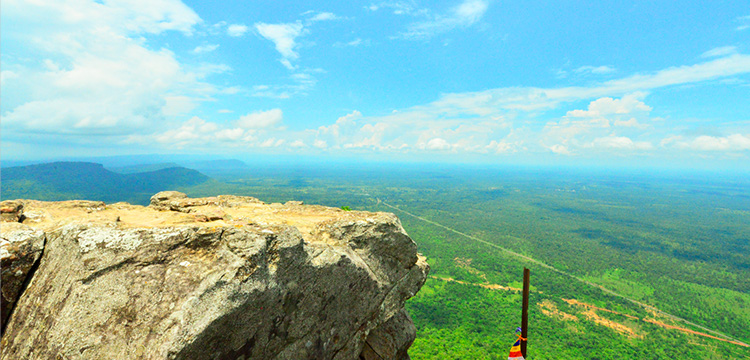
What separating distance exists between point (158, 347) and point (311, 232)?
5.99 m

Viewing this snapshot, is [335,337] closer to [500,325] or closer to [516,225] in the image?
[500,325]

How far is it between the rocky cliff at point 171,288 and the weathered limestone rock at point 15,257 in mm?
22

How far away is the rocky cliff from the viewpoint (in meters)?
6.70

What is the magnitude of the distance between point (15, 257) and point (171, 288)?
14.5ft

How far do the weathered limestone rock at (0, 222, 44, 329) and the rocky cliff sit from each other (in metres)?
0.02

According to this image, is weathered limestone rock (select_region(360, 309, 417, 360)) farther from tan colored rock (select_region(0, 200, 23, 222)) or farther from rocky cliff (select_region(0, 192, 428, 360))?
tan colored rock (select_region(0, 200, 23, 222))

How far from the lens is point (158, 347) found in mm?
6492

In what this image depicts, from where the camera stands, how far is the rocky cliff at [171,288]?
22.0 feet

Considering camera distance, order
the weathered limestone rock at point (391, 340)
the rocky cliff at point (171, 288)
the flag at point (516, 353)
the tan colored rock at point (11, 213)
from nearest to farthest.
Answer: the rocky cliff at point (171, 288)
the tan colored rock at point (11, 213)
the flag at point (516, 353)
the weathered limestone rock at point (391, 340)

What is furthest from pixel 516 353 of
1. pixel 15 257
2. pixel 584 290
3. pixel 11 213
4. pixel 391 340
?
pixel 584 290

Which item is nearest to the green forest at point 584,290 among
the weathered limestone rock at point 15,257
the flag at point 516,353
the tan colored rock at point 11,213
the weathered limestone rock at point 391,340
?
the weathered limestone rock at point 391,340

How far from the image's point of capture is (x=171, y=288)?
7.30 meters

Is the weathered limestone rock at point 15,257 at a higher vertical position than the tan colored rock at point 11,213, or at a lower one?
lower

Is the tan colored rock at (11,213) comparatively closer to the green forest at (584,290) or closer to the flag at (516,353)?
the flag at (516,353)
